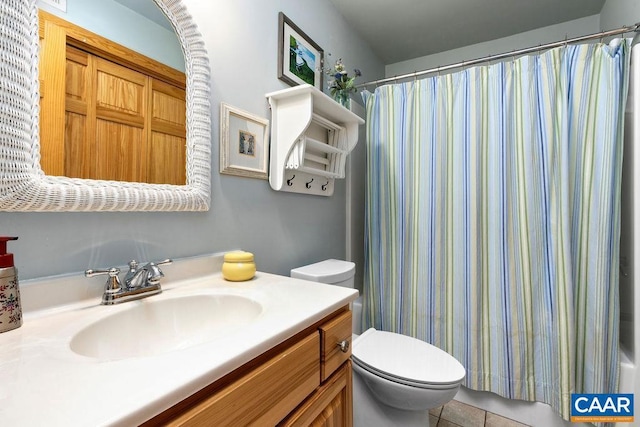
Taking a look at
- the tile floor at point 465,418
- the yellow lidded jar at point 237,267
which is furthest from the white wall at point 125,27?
the tile floor at point 465,418

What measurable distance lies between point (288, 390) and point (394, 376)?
666 mm

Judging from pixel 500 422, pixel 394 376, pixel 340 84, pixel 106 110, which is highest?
pixel 340 84

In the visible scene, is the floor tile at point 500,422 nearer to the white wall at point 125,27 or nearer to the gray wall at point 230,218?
the gray wall at point 230,218

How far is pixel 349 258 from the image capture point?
6.55 feet

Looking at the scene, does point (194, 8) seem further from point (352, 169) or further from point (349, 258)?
point (349, 258)

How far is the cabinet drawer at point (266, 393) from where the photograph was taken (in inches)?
18.3

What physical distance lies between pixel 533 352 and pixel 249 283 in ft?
4.93

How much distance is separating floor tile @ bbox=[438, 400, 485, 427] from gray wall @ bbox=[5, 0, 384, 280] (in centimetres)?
106

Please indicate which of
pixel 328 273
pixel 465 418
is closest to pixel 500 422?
pixel 465 418

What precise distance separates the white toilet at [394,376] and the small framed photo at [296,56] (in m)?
0.99

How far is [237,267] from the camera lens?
39.6 inches

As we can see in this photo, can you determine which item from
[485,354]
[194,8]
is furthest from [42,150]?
[485,354]

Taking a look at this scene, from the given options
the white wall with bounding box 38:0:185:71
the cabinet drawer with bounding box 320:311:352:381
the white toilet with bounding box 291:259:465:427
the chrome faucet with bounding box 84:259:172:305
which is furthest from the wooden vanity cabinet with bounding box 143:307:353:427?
the white wall with bounding box 38:0:185:71

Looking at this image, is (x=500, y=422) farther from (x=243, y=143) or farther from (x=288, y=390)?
(x=243, y=143)
